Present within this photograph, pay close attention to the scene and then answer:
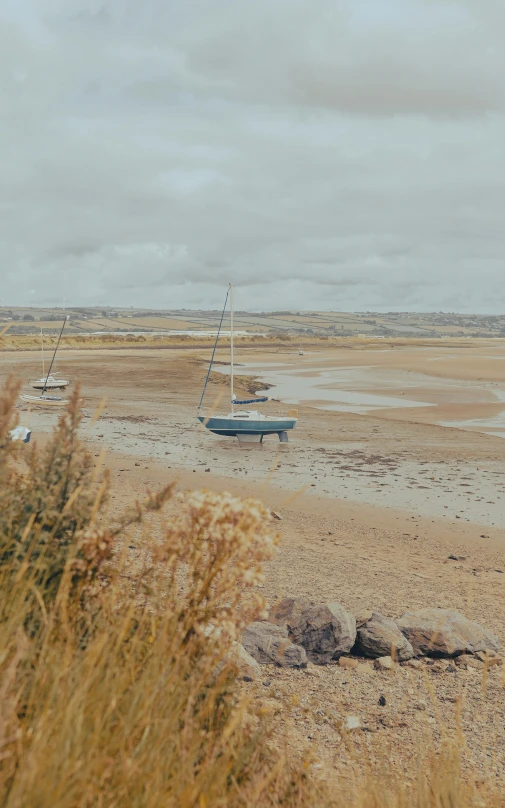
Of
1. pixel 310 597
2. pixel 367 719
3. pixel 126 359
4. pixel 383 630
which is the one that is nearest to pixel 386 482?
pixel 310 597

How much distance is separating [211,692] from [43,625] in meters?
0.89

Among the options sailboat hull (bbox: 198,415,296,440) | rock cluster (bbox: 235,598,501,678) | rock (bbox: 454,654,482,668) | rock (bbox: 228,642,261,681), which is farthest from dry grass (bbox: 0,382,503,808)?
sailboat hull (bbox: 198,415,296,440)

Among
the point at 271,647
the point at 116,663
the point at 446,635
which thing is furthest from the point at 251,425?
the point at 116,663

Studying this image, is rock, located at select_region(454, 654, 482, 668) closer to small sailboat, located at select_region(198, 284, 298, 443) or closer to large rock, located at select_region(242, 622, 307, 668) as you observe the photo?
large rock, located at select_region(242, 622, 307, 668)

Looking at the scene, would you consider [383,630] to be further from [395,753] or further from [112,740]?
[112,740]

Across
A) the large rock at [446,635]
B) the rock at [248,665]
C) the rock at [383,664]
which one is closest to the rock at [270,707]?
the rock at [248,665]

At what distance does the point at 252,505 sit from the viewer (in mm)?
3955

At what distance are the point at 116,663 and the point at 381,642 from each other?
15.4 ft

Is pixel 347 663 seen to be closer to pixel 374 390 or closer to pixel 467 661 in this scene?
pixel 467 661

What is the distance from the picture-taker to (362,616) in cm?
829

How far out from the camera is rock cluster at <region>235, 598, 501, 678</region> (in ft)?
24.4

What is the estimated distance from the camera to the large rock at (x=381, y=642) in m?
7.71

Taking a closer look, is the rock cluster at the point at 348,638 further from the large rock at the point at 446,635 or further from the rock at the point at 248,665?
the rock at the point at 248,665

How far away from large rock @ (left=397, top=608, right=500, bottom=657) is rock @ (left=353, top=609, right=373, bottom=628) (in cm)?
36
